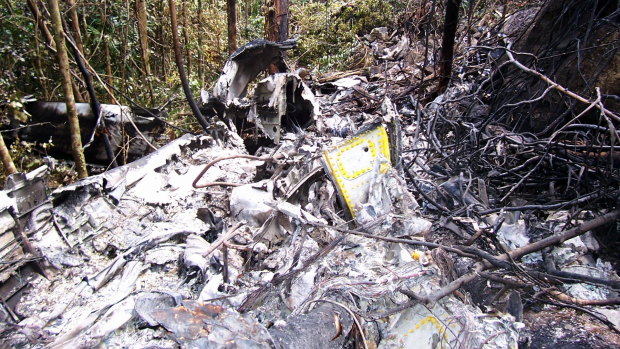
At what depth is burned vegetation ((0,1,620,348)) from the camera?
1.93 m

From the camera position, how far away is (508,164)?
379 cm

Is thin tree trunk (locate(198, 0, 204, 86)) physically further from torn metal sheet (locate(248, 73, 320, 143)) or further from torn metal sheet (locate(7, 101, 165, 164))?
torn metal sheet (locate(7, 101, 165, 164))

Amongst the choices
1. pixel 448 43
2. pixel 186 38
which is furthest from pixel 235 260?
pixel 186 38

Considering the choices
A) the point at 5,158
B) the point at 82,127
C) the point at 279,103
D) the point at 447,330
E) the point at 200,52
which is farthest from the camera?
the point at 200,52

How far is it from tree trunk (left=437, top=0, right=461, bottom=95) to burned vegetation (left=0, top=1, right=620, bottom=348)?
1084 millimetres

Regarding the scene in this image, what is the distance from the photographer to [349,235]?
2.63 m

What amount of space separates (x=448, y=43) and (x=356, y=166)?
3.43 m

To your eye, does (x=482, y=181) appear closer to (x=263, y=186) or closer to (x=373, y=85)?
(x=263, y=186)

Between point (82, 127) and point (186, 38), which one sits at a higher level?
point (186, 38)

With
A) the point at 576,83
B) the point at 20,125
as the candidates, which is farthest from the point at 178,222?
the point at 576,83

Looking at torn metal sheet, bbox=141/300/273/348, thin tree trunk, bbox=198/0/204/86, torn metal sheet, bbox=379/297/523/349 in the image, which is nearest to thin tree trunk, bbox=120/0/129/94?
thin tree trunk, bbox=198/0/204/86

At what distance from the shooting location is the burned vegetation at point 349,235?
1.93 metres

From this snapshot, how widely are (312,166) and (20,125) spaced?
346 cm

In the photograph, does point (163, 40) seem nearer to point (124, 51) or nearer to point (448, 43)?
point (124, 51)
